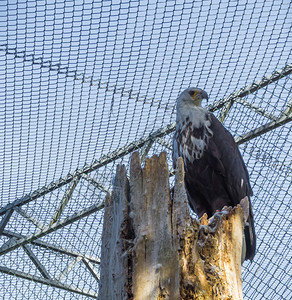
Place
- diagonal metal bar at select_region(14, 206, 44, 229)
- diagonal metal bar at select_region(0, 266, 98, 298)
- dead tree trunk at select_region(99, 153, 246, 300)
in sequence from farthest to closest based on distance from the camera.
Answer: diagonal metal bar at select_region(0, 266, 98, 298) < diagonal metal bar at select_region(14, 206, 44, 229) < dead tree trunk at select_region(99, 153, 246, 300)

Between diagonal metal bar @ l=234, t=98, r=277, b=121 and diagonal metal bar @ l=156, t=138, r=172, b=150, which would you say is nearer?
diagonal metal bar @ l=234, t=98, r=277, b=121

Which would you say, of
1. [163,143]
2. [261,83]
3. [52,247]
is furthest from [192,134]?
[52,247]

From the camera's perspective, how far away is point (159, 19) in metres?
4.99

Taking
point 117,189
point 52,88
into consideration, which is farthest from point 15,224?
point 117,189

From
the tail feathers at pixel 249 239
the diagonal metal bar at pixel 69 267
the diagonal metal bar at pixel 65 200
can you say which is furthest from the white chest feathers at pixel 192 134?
the diagonal metal bar at pixel 69 267

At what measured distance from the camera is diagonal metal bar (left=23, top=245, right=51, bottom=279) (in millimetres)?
5289

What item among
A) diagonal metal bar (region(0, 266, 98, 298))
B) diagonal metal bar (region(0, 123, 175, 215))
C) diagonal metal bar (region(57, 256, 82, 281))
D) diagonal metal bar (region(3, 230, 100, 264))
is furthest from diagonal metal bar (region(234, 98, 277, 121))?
diagonal metal bar (region(0, 266, 98, 298))

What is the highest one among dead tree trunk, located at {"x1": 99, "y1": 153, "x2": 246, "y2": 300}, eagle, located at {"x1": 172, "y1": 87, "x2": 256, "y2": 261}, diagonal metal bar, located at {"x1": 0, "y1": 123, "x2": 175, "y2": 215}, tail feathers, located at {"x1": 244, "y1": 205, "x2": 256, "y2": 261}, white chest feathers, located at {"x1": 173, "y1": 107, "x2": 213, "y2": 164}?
diagonal metal bar, located at {"x1": 0, "y1": 123, "x2": 175, "y2": 215}

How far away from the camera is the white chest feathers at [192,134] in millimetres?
4531

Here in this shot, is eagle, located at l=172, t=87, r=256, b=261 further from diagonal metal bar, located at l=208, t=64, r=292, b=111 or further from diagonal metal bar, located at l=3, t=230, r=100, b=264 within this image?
diagonal metal bar, located at l=3, t=230, r=100, b=264

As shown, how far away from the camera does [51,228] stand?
5.14 m

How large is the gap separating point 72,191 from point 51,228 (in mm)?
370

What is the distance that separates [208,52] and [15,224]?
230cm

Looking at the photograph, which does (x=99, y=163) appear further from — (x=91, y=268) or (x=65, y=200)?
(x=91, y=268)
